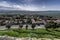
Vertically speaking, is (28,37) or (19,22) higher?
(19,22)

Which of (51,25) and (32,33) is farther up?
(51,25)

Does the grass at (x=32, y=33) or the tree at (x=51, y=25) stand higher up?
the tree at (x=51, y=25)

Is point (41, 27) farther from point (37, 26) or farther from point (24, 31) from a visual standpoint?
point (24, 31)

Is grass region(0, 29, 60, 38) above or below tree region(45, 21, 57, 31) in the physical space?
below

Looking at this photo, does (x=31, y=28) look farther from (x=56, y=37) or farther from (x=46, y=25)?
(x=56, y=37)

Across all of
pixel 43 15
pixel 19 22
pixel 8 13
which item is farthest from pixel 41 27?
pixel 8 13

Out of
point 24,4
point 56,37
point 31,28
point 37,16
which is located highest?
point 24,4
